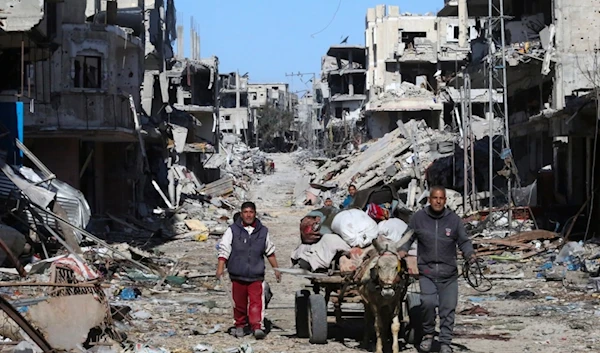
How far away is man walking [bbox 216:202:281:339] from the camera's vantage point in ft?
38.3

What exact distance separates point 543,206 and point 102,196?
1480 centimetres

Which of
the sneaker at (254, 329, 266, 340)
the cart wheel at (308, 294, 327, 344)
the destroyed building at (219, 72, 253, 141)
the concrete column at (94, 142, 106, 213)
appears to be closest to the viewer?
the cart wheel at (308, 294, 327, 344)

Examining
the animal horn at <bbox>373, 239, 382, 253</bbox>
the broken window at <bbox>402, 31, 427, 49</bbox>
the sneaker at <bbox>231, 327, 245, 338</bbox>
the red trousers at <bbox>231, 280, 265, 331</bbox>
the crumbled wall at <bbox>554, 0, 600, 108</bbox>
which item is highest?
the broken window at <bbox>402, 31, 427, 49</bbox>

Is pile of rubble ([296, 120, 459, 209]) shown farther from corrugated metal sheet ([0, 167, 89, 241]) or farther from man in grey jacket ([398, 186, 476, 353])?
man in grey jacket ([398, 186, 476, 353])

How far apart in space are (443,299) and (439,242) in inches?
22.6

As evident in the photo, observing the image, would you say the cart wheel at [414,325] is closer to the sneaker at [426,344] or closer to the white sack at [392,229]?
the sneaker at [426,344]

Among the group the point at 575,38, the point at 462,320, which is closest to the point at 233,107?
the point at 575,38

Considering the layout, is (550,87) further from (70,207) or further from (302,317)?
(302,317)

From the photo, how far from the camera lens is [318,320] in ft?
36.2

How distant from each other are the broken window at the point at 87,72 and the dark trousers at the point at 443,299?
2085 centimetres

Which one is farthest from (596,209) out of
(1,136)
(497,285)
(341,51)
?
(341,51)

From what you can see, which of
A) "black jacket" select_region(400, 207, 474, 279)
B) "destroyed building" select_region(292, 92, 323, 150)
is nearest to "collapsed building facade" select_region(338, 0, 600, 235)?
"black jacket" select_region(400, 207, 474, 279)

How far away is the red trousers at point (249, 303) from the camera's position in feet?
38.2

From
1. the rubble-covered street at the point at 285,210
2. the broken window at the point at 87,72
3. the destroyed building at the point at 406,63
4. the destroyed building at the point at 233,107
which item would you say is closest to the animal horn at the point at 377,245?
the rubble-covered street at the point at 285,210
